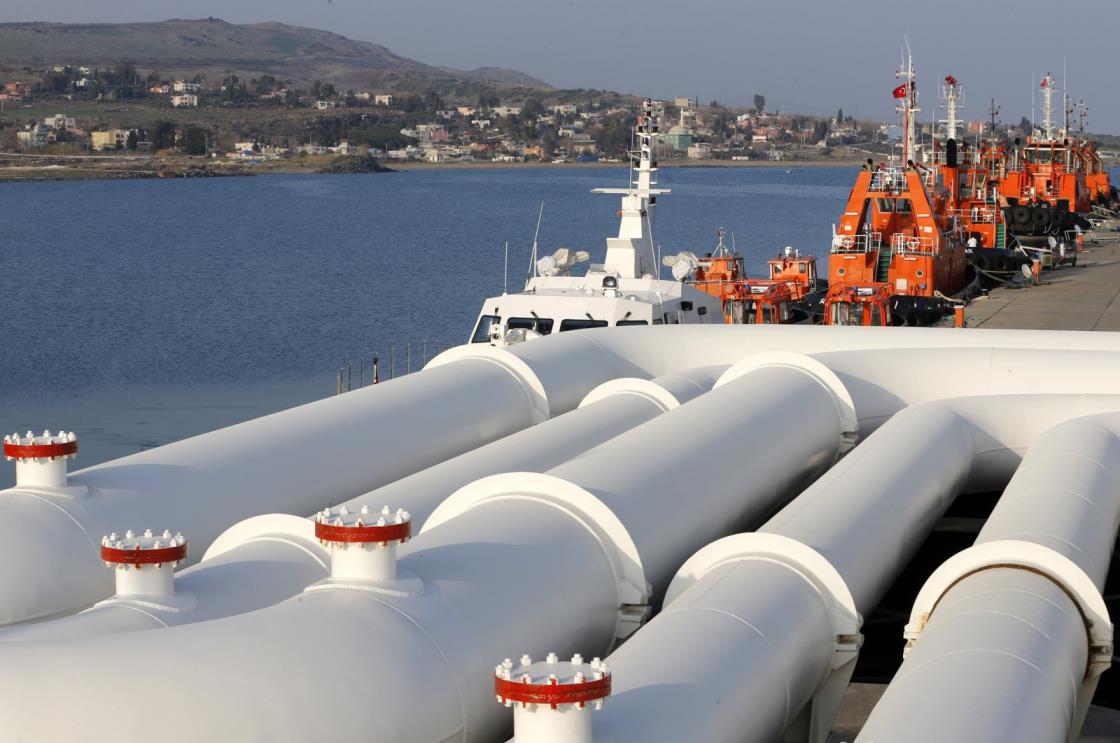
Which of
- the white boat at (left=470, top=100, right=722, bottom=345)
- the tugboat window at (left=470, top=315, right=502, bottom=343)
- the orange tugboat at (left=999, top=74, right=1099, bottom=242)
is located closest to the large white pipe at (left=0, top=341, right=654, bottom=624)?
the white boat at (left=470, top=100, right=722, bottom=345)

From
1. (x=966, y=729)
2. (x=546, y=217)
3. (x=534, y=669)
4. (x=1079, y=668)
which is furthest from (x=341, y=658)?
(x=546, y=217)

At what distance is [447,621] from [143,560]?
1.70 m

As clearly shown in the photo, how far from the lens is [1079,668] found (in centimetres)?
1002

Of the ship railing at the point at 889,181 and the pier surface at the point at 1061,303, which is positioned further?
the ship railing at the point at 889,181

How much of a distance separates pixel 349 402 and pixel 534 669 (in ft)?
28.9

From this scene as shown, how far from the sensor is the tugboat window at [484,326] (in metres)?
29.7

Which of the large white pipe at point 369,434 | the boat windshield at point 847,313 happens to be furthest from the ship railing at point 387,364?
the large white pipe at point 369,434

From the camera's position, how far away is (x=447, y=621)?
8.77m

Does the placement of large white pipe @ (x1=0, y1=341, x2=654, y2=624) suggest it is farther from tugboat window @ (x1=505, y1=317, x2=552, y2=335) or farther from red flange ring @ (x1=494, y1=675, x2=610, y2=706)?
tugboat window @ (x1=505, y1=317, x2=552, y2=335)

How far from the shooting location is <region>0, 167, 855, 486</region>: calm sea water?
51781mm

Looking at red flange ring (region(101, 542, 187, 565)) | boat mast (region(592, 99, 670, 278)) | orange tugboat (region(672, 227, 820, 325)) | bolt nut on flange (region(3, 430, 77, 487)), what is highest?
boat mast (region(592, 99, 670, 278))

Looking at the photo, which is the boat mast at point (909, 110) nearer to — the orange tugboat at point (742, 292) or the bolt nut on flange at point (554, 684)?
the orange tugboat at point (742, 292)

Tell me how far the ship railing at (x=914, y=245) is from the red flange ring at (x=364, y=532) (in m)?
44.1

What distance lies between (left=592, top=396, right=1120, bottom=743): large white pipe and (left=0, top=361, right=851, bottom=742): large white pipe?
2.18 ft
